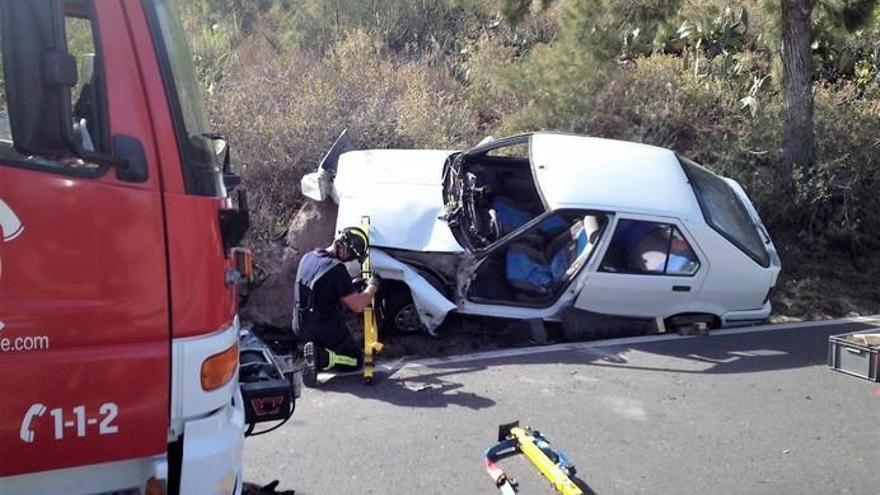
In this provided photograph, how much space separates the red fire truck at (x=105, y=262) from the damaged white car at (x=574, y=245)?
14.3ft

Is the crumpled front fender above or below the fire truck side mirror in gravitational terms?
below

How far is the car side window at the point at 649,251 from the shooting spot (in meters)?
7.42

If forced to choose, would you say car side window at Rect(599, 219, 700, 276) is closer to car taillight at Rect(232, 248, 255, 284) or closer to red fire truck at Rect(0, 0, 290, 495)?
car taillight at Rect(232, 248, 255, 284)

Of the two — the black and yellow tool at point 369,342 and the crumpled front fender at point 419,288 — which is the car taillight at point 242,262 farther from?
the crumpled front fender at point 419,288

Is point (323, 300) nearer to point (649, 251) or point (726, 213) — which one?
point (649, 251)

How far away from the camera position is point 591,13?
1052 centimetres

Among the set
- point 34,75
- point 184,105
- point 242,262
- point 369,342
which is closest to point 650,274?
point 369,342

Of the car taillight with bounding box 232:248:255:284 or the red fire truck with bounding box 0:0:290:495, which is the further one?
the car taillight with bounding box 232:248:255:284

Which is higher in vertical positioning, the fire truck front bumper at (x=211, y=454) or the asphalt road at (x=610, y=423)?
the fire truck front bumper at (x=211, y=454)

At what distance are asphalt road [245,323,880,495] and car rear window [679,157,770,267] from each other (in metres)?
0.88

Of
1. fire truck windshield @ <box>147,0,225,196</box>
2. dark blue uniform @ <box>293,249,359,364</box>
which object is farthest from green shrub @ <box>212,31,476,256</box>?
fire truck windshield @ <box>147,0,225,196</box>

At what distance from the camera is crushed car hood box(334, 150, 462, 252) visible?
7355mm

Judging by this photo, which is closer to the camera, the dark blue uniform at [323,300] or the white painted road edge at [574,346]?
the dark blue uniform at [323,300]

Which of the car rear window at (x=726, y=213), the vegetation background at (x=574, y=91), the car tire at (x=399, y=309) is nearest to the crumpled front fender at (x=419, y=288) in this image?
the car tire at (x=399, y=309)
